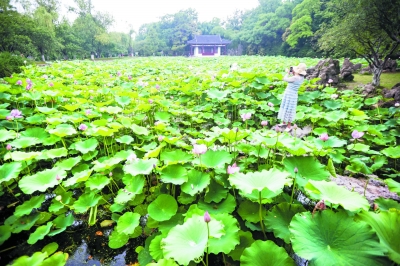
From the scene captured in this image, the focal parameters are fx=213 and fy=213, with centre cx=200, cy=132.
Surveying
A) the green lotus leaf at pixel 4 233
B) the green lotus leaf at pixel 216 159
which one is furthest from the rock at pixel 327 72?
the green lotus leaf at pixel 4 233

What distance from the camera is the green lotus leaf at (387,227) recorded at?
99cm

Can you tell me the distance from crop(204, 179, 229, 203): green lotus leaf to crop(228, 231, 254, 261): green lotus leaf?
338 mm

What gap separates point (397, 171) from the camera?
2809 mm

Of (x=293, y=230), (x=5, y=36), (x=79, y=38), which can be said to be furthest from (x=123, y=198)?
(x=79, y=38)

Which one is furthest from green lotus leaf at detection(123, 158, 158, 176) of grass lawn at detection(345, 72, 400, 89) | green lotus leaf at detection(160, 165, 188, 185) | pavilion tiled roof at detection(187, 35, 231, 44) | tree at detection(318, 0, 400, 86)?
pavilion tiled roof at detection(187, 35, 231, 44)

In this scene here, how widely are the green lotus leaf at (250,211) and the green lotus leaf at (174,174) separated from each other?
20.0 inches

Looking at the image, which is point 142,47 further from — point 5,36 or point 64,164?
point 64,164

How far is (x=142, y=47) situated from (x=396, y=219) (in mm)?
56646

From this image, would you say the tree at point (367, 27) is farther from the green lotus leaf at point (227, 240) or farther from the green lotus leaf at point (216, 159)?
the green lotus leaf at point (227, 240)

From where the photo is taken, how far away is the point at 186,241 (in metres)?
1.17

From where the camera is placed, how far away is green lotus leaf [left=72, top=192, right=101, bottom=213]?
71.4 inches

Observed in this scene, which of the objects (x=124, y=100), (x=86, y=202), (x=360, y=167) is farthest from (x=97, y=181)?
(x=360, y=167)

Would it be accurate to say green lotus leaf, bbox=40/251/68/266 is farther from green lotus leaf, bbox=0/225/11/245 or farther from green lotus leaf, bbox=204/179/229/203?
green lotus leaf, bbox=204/179/229/203

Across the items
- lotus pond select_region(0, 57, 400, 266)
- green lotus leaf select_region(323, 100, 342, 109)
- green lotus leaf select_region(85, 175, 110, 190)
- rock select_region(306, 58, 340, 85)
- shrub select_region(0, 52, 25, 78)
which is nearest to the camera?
lotus pond select_region(0, 57, 400, 266)
